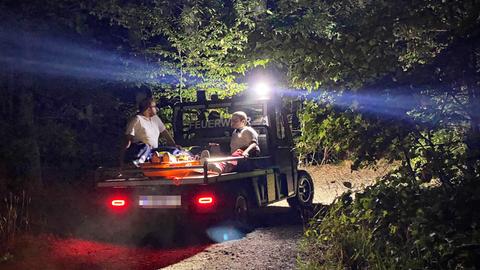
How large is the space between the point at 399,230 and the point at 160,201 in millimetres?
3365

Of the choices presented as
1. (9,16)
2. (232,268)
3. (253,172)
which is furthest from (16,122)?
(232,268)

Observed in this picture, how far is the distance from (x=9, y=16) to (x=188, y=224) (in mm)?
4365

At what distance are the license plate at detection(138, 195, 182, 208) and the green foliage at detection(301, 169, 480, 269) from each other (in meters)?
1.91

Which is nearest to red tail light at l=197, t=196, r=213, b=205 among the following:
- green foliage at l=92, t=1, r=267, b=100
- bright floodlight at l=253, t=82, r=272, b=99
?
bright floodlight at l=253, t=82, r=272, b=99

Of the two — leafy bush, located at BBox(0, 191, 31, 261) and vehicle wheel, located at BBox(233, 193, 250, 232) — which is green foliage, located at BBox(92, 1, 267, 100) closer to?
vehicle wheel, located at BBox(233, 193, 250, 232)

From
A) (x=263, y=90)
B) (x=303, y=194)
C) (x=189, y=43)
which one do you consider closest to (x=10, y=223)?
(x=263, y=90)

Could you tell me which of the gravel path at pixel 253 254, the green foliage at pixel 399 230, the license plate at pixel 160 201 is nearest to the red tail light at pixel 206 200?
the license plate at pixel 160 201

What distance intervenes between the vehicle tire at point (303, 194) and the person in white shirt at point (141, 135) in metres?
3.10

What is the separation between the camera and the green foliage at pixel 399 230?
3506 mm

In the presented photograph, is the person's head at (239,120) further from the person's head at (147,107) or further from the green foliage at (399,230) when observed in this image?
the green foliage at (399,230)

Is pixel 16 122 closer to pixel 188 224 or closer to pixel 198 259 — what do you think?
pixel 188 224

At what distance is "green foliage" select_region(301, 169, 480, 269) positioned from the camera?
351 centimetres

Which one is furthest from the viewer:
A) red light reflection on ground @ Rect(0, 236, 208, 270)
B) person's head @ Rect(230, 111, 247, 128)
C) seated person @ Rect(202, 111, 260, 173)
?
person's head @ Rect(230, 111, 247, 128)

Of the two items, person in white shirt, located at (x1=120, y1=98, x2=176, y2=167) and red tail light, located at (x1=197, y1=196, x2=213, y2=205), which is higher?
person in white shirt, located at (x1=120, y1=98, x2=176, y2=167)
